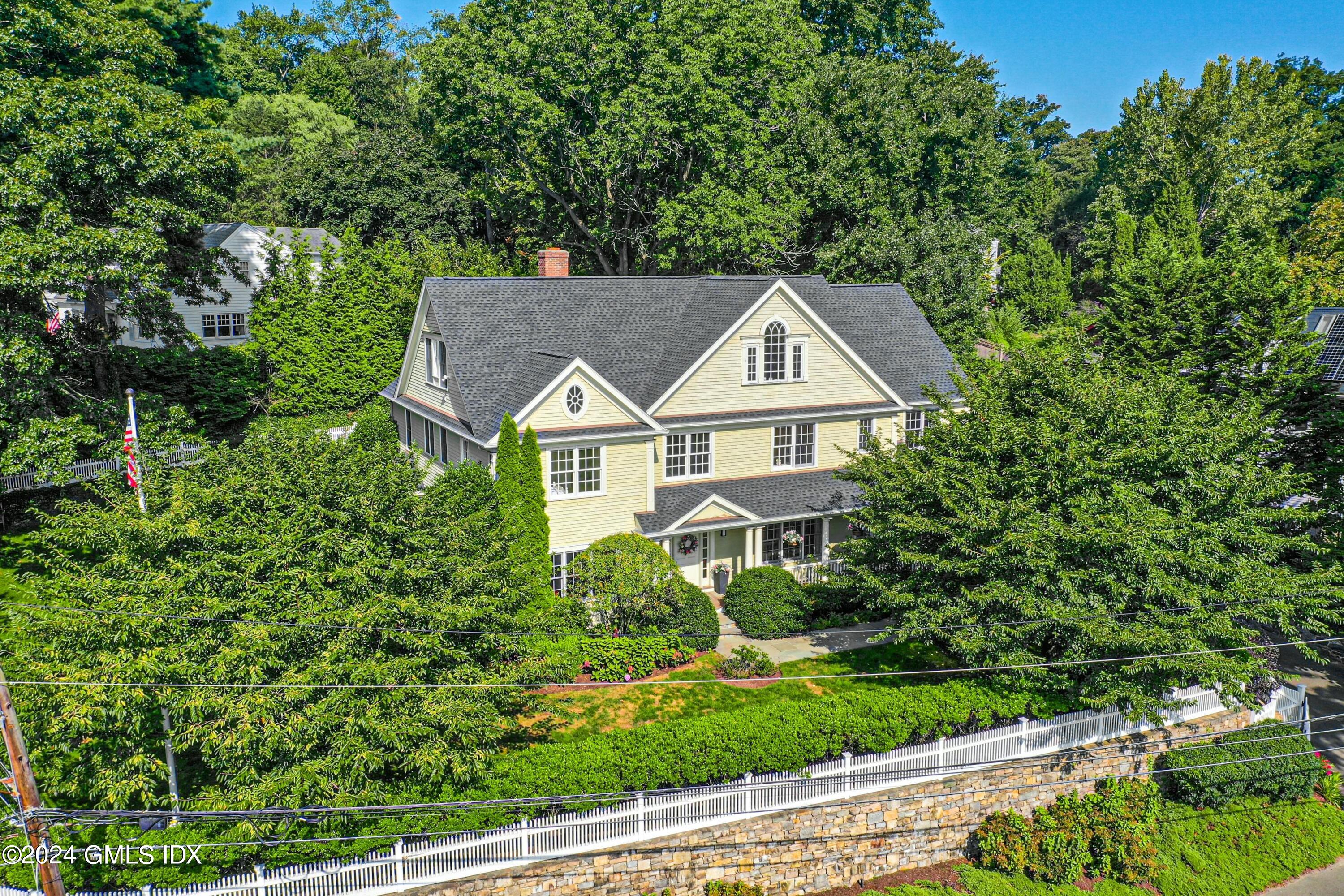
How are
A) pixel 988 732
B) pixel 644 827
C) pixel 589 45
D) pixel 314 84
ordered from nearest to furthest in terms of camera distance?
pixel 644 827 < pixel 988 732 < pixel 589 45 < pixel 314 84

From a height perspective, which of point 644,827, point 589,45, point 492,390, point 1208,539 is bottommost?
point 644,827

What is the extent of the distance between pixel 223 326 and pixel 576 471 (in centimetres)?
3165

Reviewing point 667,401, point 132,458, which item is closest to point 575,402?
point 667,401

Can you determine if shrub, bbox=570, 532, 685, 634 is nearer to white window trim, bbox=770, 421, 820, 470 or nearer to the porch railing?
the porch railing

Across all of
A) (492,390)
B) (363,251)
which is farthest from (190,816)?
(363,251)

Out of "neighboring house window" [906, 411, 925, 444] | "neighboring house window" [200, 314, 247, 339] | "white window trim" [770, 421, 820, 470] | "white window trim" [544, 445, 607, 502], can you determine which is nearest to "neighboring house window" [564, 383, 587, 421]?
"white window trim" [544, 445, 607, 502]

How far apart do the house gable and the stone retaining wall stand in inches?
523

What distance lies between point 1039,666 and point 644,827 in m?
9.60

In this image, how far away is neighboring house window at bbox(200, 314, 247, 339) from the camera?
46.0 m

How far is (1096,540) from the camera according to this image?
1834 cm

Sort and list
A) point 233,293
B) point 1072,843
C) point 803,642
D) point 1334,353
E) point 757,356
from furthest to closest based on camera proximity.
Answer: point 233,293
point 1334,353
point 757,356
point 803,642
point 1072,843

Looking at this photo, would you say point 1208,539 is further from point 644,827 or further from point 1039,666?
point 644,827

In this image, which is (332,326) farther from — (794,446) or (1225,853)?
(1225,853)

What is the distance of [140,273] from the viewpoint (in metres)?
23.6
